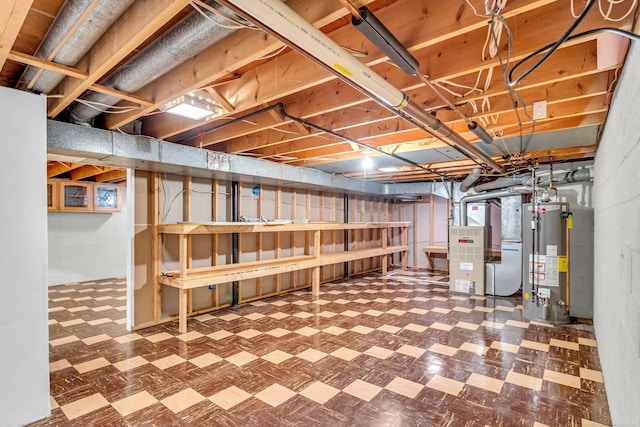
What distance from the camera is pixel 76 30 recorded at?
5.27 feet

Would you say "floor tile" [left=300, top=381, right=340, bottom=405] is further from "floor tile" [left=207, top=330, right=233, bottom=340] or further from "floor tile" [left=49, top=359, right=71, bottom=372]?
"floor tile" [left=49, top=359, right=71, bottom=372]

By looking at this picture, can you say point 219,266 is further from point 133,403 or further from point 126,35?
point 126,35

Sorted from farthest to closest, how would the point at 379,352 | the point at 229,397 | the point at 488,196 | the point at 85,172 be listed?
the point at 85,172
the point at 488,196
the point at 379,352
the point at 229,397

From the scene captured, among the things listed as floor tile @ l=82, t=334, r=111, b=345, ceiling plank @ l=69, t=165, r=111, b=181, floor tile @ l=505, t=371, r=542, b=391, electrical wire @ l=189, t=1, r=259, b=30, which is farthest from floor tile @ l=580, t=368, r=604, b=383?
ceiling plank @ l=69, t=165, r=111, b=181

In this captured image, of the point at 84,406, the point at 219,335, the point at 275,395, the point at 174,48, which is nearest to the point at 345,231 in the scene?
the point at 219,335

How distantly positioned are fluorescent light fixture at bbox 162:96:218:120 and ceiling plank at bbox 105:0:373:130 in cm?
8

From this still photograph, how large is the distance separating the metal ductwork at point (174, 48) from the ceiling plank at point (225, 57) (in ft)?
0.45

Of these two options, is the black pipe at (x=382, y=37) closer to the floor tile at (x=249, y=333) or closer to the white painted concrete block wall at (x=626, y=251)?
the white painted concrete block wall at (x=626, y=251)

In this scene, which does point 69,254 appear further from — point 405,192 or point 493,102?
point 493,102

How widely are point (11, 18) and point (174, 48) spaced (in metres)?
0.64

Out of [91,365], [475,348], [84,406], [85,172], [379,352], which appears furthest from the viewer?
[85,172]

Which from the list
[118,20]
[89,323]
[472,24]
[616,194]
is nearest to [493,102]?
[616,194]

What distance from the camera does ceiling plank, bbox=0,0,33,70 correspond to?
1320 millimetres

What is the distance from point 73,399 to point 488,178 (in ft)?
22.4
